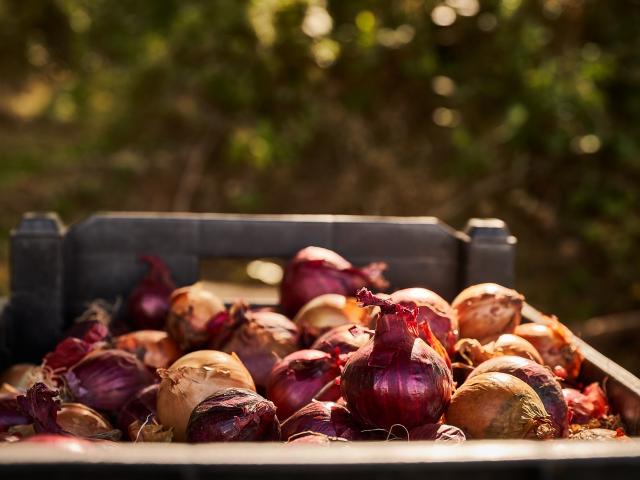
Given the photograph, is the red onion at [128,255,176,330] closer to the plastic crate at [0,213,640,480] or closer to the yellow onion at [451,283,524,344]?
the plastic crate at [0,213,640,480]

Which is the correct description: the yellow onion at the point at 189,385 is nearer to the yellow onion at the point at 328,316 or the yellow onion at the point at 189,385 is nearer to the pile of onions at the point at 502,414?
the yellow onion at the point at 328,316

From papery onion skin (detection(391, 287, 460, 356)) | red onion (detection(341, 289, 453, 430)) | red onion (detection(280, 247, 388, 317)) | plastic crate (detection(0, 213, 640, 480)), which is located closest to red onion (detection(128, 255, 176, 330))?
plastic crate (detection(0, 213, 640, 480))

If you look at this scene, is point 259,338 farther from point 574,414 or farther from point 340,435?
point 574,414

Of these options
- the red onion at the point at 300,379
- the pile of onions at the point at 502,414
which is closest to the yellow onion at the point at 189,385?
the red onion at the point at 300,379

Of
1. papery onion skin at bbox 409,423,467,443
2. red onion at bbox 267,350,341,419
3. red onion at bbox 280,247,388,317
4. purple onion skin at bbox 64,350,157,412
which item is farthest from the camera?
red onion at bbox 280,247,388,317

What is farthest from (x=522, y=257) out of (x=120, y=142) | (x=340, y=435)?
(x=340, y=435)

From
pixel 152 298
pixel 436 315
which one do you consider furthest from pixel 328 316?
pixel 152 298
